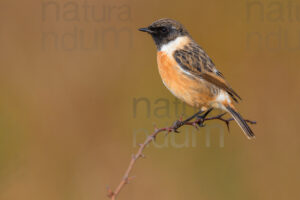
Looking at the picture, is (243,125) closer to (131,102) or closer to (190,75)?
(190,75)

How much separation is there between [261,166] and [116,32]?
2.99 metres

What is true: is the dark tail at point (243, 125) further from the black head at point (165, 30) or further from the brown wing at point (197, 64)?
the black head at point (165, 30)

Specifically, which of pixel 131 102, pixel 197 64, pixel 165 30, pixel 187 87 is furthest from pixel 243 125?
pixel 131 102

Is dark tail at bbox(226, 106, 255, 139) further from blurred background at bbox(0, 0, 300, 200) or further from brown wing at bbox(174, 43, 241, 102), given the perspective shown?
blurred background at bbox(0, 0, 300, 200)

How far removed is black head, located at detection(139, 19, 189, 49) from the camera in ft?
16.6

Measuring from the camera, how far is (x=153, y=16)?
24.4ft

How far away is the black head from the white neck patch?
37 millimetres

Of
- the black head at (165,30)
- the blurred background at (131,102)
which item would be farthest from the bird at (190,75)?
the blurred background at (131,102)

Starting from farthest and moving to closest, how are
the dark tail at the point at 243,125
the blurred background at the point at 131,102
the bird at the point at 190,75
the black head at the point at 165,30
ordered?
1. the blurred background at the point at 131,102
2. the black head at the point at 165,30
3. the bird at the point at 190,75
4. the dark tail at the point at 243,125

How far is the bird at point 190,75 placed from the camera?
15.8ft

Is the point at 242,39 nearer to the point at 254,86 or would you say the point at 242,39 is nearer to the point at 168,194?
the point at 254,86

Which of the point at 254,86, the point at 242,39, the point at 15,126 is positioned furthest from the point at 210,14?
the point at 15,126

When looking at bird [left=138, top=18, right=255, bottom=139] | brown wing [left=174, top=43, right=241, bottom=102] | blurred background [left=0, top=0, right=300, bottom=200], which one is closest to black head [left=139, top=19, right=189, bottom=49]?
bird [left=138, top=18, right=255, bottom=139]

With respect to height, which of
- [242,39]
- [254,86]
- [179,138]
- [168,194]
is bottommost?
[168,194]
